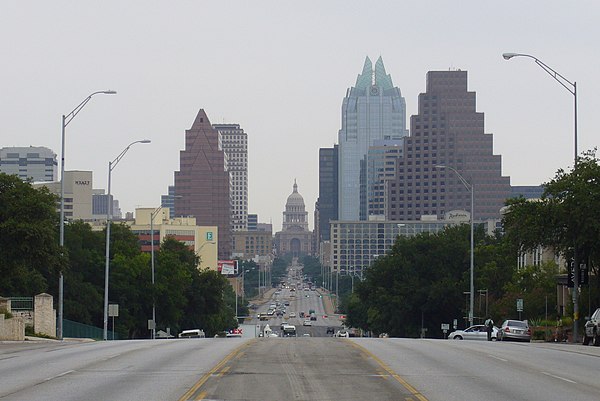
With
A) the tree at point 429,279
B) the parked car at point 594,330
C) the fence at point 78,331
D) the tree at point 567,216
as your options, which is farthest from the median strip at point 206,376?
the tree at point 429,279

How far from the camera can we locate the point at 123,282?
86688 millimetres

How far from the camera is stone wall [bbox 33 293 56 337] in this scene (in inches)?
2153

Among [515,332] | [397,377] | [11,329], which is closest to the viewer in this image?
[397,377]

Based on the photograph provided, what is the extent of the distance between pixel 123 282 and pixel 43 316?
1247 inches

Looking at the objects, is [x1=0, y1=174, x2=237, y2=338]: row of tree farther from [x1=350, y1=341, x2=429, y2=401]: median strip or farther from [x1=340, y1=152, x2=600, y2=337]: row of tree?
[x1=350, y1=341, x2=429, y2=401]: median strip

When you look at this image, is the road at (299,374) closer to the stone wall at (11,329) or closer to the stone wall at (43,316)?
the stone wall at (11,329)

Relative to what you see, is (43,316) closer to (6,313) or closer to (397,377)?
(6,313)

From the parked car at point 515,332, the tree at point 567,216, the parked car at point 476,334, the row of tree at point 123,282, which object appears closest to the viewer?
the tree at point 567,216

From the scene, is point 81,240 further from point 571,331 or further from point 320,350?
point 320,350

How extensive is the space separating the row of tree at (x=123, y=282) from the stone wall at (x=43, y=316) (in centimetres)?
173

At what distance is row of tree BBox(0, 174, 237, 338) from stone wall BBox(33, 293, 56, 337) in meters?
1.73

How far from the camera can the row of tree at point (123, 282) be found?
62319 mm

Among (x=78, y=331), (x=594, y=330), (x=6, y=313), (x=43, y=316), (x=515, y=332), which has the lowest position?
(x=78, y=331)

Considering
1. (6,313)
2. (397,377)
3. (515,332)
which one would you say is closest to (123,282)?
(6,313)
